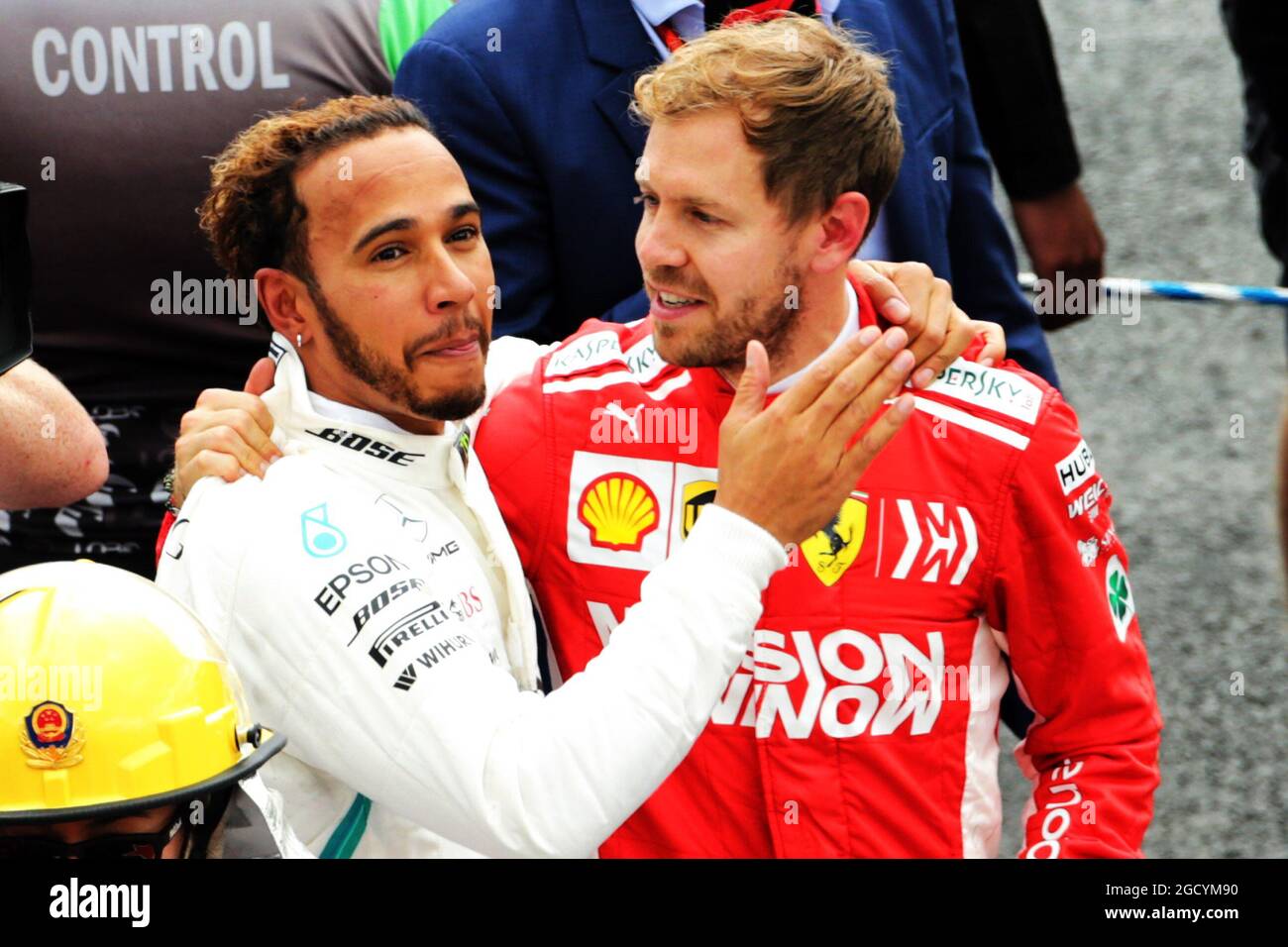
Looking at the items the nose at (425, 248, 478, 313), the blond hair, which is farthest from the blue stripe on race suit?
the blond hair

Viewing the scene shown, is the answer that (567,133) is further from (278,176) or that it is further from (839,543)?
(839,543)

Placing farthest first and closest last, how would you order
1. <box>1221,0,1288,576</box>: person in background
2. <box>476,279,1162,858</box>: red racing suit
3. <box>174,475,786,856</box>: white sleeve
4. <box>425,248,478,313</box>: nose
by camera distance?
1. <box>1221,0,1288,576</box>: person in background
2. <box>476,279,1162,858</box>: red racing suit
3. <box>425,248,478,313</box>: nose
4. <box>174,475,786,856</box>: white sleeve

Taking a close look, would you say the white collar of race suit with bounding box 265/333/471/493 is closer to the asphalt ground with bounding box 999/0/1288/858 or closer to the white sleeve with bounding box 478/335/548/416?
the white sleeve with bounding box 478/335/548/416

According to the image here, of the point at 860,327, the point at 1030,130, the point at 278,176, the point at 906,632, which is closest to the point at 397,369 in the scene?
the point at 278,176

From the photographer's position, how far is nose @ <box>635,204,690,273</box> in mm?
3191

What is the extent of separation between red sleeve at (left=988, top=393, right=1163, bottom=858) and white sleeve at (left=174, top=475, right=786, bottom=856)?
0.60 meters

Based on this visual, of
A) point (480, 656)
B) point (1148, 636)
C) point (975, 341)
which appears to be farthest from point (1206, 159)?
point (480, 656)

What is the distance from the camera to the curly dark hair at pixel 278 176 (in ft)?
10.1

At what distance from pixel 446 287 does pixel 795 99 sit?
675mm

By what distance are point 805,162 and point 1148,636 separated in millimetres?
4391

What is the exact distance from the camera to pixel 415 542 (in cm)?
292

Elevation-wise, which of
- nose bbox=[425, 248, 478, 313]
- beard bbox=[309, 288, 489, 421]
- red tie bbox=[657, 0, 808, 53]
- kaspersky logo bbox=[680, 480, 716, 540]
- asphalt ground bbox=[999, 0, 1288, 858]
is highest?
red tie bbox=[657, 0, 808, 53]

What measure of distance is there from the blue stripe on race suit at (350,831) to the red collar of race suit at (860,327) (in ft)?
2.97

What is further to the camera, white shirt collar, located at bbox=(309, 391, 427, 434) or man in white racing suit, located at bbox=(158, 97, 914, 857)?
white shirt collar, located at bbox=(309, 391, 427, 434)
